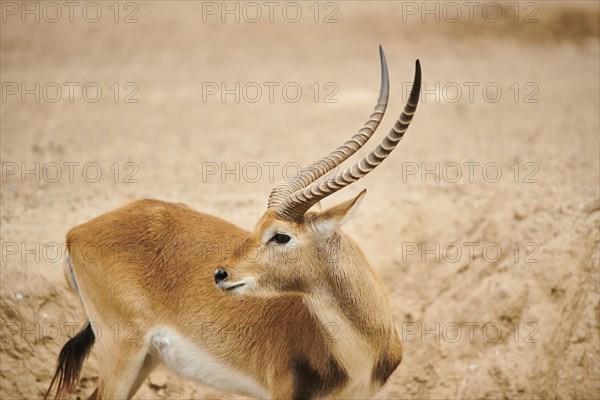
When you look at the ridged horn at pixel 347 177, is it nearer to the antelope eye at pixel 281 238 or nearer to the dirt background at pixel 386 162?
the antelope eye at pixel 281 238

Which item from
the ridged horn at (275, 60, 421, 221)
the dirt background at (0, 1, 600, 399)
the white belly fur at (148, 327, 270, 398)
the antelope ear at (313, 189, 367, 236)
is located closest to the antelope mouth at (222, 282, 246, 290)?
the ridged horn at (275, 60, 421, 221)

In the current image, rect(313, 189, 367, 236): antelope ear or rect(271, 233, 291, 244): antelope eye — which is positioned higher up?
rect(313, 189, 367, 236): antelope ear

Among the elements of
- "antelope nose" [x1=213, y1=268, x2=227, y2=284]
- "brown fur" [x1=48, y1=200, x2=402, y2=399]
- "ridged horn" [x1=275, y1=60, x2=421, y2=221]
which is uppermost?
"ridged horn" [x1=275, y1=60, x2=421, y2=221]

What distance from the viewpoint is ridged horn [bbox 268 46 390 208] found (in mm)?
6062

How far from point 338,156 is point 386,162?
20.9ft

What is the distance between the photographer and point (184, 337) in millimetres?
6777

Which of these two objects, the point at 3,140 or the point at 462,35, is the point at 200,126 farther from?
the point at 462,35

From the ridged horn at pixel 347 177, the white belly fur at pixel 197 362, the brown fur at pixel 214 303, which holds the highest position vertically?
the ridged horn at pixel 347 177

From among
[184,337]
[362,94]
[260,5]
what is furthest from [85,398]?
[260,5]

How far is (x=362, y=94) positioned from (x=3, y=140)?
305 inches

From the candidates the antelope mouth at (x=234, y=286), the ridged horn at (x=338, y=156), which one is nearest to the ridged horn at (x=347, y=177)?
the ridged horn at (x=338, y=156)

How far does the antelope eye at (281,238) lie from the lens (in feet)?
19.1

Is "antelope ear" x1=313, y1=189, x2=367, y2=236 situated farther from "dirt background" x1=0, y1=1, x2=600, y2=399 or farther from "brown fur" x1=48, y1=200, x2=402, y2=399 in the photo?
"dirt background" x1=0, y1=1, x2=600, y2=399

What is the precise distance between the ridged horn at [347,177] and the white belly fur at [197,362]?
178 cm
